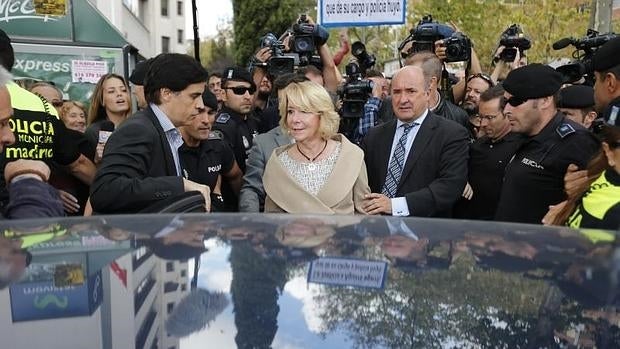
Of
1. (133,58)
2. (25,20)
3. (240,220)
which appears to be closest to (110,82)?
(240,220)

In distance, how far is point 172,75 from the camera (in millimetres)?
3275

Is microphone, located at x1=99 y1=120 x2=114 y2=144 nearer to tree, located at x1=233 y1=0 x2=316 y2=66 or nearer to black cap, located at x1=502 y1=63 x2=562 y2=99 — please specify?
black cap, located at x1=502 y1=63 x2=562 y2=99

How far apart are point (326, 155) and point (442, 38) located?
248cm

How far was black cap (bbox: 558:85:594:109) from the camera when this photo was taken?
493 cm

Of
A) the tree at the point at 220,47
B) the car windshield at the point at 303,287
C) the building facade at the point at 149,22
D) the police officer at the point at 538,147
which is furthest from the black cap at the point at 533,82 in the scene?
the tree at the point at 220,47

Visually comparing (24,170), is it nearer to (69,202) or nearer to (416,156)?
(69,202)

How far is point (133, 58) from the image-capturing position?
12.1 m

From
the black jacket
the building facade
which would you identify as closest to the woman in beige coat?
the black jacket

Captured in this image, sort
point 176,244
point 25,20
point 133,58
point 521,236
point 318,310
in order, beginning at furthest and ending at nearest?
point 133,58
point 25,20
point 521,236
point 176,244
point 318,310

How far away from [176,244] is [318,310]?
18.0 inches

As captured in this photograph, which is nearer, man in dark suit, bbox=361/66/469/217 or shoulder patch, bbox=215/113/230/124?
man in dark suit, bbox=361/66/469/217

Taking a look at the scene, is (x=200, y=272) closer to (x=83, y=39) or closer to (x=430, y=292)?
(x=430, y=292)

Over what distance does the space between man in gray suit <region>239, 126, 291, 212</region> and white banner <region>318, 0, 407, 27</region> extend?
3.41 meters

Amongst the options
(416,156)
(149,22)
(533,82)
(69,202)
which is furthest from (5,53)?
(149,22)
